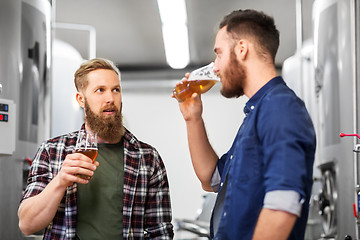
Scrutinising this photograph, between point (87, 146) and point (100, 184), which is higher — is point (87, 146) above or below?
above

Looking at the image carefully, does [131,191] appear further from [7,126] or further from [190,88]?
[7,126]

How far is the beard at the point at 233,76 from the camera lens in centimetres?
198

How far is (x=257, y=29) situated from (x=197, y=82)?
0.44 m

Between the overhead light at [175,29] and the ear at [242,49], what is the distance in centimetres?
438

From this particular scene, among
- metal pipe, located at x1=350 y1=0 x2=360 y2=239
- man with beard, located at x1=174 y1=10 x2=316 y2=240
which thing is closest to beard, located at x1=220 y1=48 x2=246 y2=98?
man with beard, located at x1=174 y1=10 x2=316 y2=240

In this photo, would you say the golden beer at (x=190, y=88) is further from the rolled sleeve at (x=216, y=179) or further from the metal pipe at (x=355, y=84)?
the metal pipe at (x=355, y=84)

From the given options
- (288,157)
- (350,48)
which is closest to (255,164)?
(288,157)

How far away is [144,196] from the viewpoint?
7.62 ft

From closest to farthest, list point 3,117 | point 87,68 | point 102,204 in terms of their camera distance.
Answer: point 102,204
point 87,68
point 3,117

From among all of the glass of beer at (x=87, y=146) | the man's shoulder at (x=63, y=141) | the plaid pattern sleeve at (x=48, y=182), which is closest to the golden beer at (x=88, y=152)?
the glass of beer at (x=87, y=146)

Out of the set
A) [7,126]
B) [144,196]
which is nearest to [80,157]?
[144,196]

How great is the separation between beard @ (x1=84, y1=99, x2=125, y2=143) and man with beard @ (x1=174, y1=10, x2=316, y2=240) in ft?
1.99

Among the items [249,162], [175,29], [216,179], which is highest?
[175,29]

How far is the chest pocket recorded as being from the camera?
5.85ft
